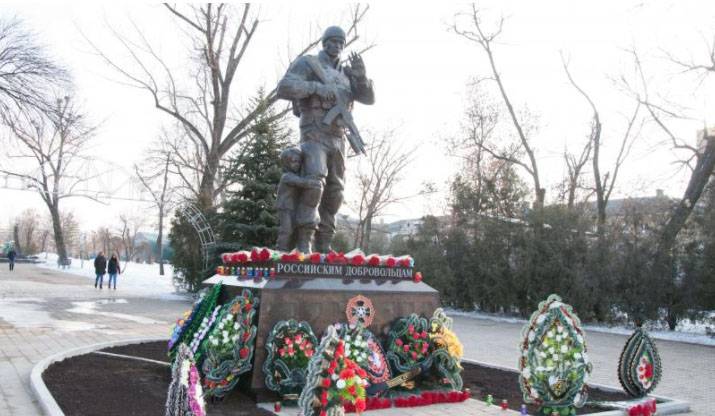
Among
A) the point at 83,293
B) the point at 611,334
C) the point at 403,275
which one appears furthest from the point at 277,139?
the point at 403,275

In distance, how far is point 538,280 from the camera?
16.6m

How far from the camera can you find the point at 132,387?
20.7ft

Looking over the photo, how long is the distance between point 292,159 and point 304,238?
3.24 feet

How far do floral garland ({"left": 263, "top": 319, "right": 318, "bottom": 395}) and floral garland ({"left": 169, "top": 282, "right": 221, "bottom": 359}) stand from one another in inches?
42.9

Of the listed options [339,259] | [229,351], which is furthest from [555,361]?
[229,351]

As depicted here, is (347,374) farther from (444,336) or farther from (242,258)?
(242,258)

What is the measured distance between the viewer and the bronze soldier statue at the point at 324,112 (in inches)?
287

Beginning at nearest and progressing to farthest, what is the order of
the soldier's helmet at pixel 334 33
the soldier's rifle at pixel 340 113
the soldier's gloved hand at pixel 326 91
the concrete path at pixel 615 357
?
the soldier's gloved hand at pixel 326 91 < the soldier's rifle at pixel 340 113 < the concrete path at pixel 615 357 < the soldier's helmet at pixel 334 33

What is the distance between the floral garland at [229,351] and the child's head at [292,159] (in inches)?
76.8

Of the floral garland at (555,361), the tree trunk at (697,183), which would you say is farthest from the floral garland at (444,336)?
the tree trunk at (697,183)

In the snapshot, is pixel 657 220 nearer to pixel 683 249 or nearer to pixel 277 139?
pixel 683 249

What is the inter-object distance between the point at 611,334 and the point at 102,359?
1144 centimetres

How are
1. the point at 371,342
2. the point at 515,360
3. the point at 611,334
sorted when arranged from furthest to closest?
the point at 611,334
the point at 515,360
the point at 371,342

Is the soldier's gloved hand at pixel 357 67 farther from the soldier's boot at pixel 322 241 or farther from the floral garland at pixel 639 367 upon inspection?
the floral garland at pixel 639 367
